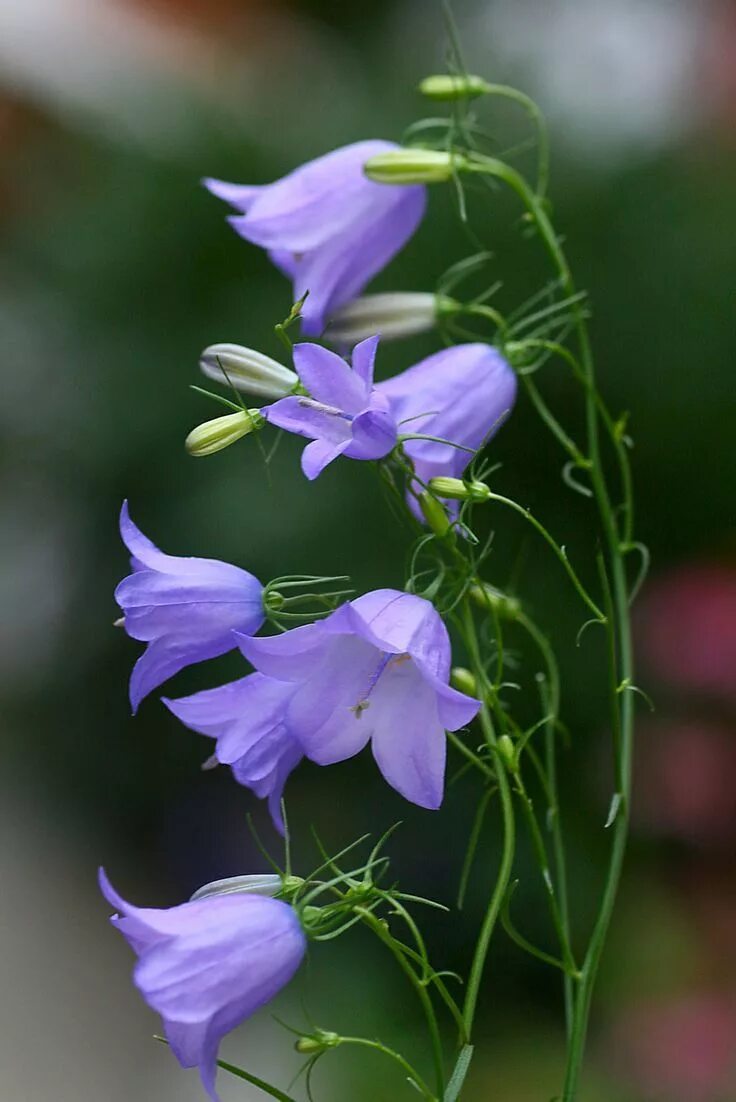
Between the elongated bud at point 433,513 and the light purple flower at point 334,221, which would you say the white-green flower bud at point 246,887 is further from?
the light purple flower at point 334,221

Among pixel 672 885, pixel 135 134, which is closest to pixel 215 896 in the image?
pixel 672 885

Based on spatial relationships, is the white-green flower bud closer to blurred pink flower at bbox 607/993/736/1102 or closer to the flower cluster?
the flower cluster

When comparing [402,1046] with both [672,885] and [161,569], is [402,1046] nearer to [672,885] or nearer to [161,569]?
[672,885]

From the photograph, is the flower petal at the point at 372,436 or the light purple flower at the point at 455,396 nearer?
the flower petal at the point at 372,436

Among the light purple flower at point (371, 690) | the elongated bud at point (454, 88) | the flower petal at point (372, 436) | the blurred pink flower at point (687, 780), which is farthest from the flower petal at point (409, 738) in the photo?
the blurred pink flower at point (687, 780)

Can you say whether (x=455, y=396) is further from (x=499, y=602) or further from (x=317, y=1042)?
(x=317, y=1042)

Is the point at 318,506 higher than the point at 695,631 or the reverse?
higher

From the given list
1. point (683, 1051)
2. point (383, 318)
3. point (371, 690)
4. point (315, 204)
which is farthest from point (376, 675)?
point (683, 1051)
